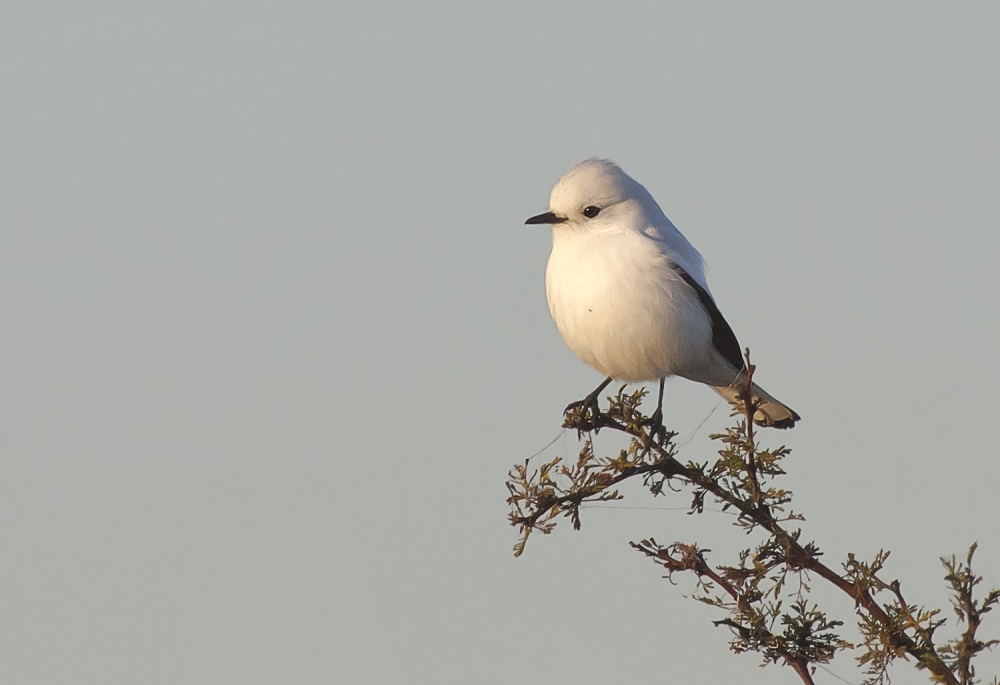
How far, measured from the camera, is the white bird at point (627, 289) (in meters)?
8.33

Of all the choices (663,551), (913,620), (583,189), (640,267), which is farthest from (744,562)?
(583,189)

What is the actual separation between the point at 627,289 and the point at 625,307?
4.4 inches

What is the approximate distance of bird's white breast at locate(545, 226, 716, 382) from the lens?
830 centimetres

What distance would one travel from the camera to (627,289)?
27.3ft

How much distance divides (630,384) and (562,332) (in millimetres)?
699

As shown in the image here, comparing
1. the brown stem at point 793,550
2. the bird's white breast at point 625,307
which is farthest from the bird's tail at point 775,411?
the brown stem at point 793,550

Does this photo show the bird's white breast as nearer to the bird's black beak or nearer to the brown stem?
the bird's black beak

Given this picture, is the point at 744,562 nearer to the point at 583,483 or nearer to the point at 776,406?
the point at 583,483

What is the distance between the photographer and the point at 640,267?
841 cm

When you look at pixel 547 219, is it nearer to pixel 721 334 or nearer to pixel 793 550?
pixel 721 334

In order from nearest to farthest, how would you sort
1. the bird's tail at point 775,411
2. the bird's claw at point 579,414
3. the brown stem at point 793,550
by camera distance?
the brown stem at point 793,550 < the bird's claw at point 579,414 < the bird's tail at point 775,411

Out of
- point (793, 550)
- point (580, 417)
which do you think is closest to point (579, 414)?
point (580, 417)

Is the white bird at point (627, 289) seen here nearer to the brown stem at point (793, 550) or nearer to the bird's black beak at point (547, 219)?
the bird's black beak at point (547, 219)

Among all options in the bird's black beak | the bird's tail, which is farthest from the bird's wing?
the bird's black beak
